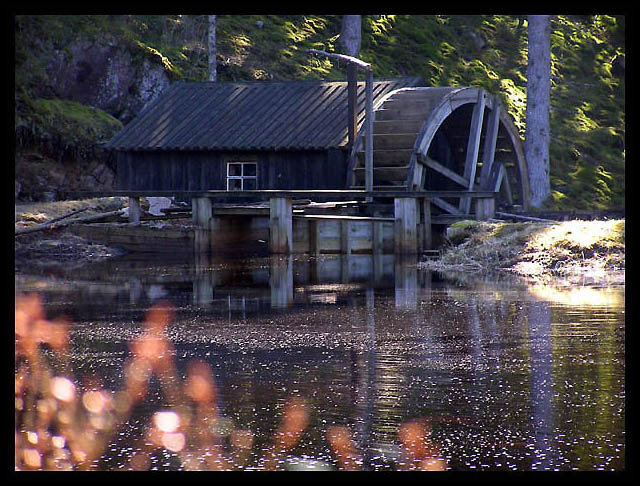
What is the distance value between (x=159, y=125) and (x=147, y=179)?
145 cm

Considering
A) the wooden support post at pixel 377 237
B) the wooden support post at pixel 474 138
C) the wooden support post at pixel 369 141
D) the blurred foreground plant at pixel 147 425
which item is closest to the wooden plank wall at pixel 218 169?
the wooden support post at pixel 369 141

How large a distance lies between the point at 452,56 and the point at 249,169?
15631 millimetres

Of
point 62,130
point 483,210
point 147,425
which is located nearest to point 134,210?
point 62,130

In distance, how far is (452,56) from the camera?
42.5m

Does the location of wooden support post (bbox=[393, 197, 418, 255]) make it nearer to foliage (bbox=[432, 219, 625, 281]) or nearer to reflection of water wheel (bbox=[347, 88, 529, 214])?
foliage (bbox=[432, 219, 625, 281])

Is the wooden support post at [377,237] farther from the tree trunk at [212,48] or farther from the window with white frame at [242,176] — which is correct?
the tree trunk at [212,48]

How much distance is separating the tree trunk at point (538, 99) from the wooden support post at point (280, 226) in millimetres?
11144

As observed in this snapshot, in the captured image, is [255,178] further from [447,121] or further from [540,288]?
[540,288]

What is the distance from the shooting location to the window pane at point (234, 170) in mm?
29250

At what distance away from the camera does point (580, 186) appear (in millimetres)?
36094

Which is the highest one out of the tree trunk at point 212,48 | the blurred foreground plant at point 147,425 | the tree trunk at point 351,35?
the tree trunk at point 351,35

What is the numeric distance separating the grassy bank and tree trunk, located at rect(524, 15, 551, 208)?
11.2m

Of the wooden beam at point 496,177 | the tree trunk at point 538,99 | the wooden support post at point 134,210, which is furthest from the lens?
the tree trunk at point 538,99
